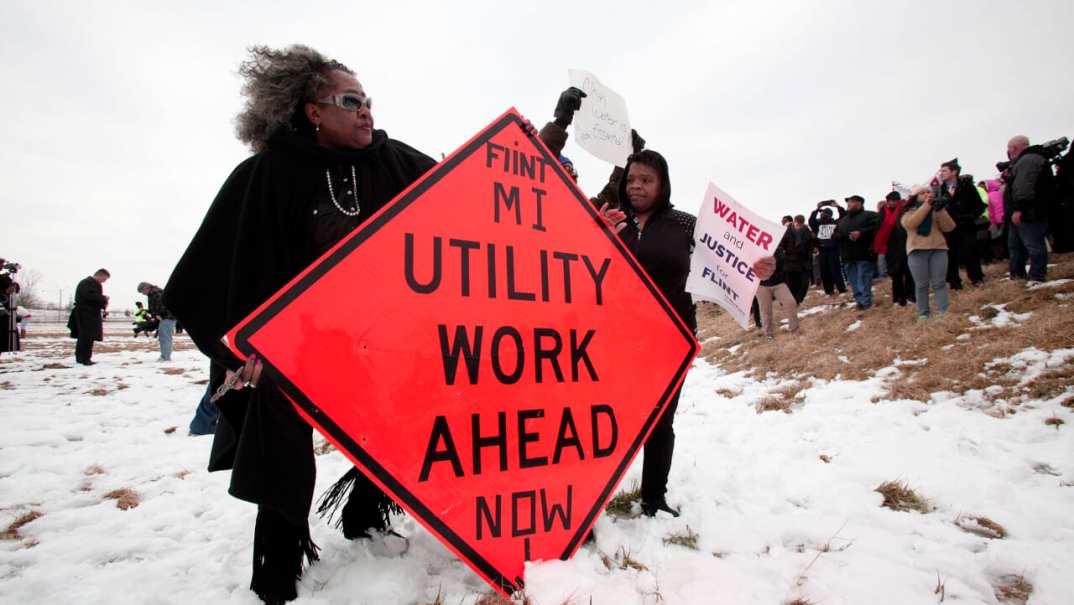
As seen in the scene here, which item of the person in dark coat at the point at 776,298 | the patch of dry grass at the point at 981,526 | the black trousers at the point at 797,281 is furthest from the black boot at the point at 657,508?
the black trousers at the point at 797,281

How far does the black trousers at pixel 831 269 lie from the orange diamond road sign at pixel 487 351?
10098mm

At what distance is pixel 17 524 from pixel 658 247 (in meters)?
3.52

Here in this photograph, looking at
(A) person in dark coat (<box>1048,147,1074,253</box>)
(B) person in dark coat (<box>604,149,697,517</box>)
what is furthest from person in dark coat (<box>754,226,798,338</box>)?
(B) person in dark coat (<box>604,149,697,517</box>)

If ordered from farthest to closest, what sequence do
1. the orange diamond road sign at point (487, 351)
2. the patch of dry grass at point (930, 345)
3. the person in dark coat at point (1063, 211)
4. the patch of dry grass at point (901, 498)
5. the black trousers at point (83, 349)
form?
1. the black trousers at point (83, 349)
2. the person in dark coat at point (1063, 211)
3. the patch of dry grass at point (930, 345)
4. the patch of dry grass at point (901, 498)
5. the orange diamond road sign at point (487, 351)

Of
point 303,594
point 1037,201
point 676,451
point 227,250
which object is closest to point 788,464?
point 676,451

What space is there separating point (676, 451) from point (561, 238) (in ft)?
6.94

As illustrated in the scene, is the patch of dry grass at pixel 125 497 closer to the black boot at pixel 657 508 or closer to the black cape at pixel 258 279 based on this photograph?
the black cape at pixel 258 279

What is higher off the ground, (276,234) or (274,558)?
(276,234)

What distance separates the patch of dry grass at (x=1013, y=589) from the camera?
64.9 inches

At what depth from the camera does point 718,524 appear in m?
2.24

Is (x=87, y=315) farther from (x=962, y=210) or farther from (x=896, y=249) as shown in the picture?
(x=962, y=210)

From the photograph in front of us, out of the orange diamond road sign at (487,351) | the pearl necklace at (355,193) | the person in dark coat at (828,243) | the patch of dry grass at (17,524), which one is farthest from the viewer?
the person in dark coat at (828,243)

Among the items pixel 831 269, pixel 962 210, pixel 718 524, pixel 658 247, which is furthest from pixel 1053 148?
pixel 718 524

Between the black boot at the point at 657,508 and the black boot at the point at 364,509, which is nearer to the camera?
the black boot at the point at 364,509
